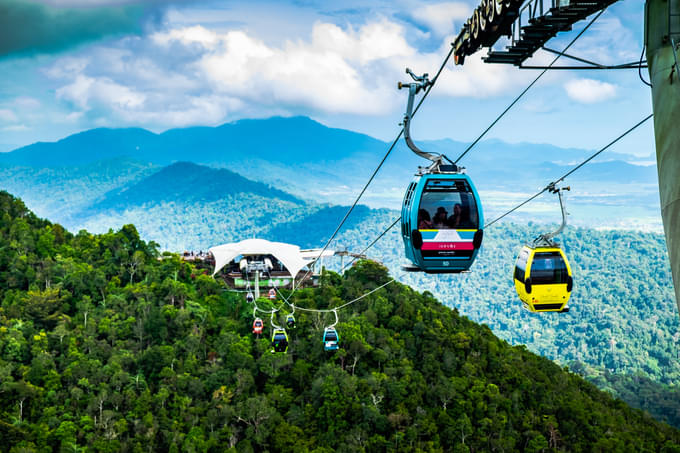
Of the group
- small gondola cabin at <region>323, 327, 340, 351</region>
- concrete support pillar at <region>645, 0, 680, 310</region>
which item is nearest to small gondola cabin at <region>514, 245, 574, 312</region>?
concrete support pillar at <region>645, 0, 680, 310</region>

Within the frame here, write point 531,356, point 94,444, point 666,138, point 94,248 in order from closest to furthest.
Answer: point 666,138 → point 94,444 → point 531,356 → point 94,248

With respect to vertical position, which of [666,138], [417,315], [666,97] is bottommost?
[417,315]

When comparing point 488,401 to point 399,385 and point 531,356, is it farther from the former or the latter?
point 531,356

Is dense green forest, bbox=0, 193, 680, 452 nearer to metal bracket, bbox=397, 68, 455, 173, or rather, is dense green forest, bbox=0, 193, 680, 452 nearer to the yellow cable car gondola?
the yellow cable car gondola

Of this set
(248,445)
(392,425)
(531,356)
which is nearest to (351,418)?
(392,425)

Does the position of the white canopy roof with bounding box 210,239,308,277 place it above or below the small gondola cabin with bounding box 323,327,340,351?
above

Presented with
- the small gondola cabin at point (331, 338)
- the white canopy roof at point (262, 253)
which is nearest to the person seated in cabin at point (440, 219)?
the small gondola cabin at point (331, 338)
